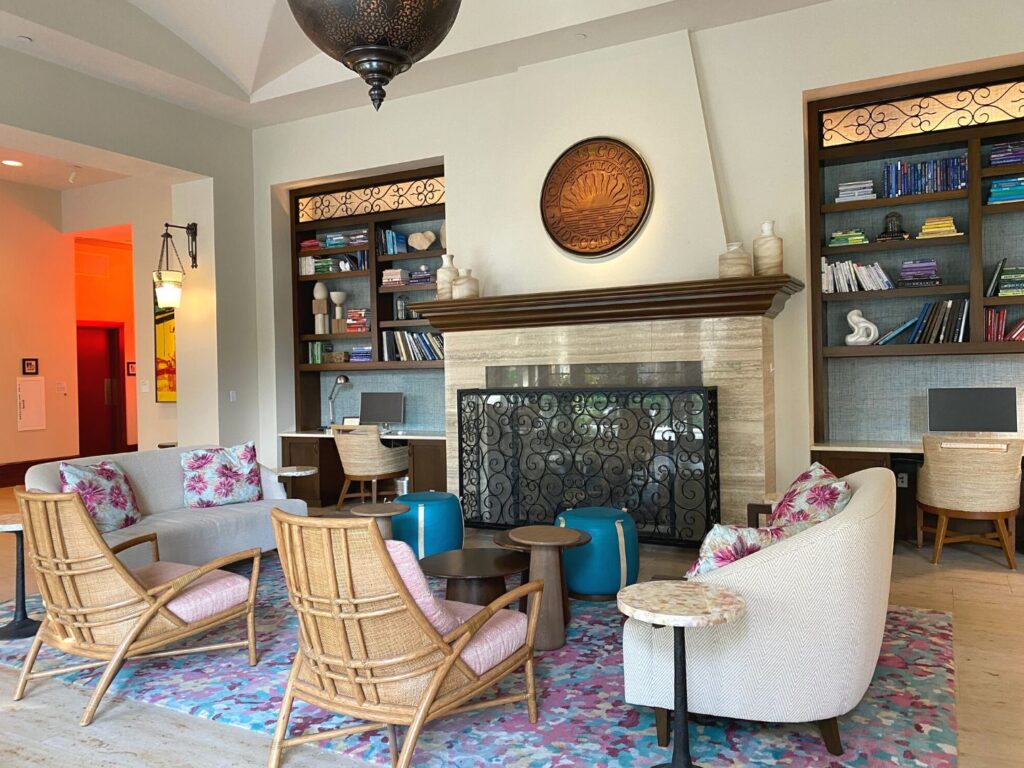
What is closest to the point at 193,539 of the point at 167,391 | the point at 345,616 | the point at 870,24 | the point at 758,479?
the point at 345,616

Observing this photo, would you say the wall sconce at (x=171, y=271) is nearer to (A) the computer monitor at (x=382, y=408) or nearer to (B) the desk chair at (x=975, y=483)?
(A) the computer monitor at (x=382, y=408)

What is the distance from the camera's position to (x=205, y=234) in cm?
713

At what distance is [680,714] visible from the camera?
7.61 ft

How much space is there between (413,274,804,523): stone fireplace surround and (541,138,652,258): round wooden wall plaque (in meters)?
0.52

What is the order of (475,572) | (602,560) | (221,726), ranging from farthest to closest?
(602,560) → (475,572) → (221,726)

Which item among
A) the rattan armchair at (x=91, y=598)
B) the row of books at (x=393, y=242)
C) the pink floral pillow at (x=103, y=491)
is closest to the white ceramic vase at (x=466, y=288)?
the row of books at (x=393, y=242)

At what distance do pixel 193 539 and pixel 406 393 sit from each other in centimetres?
335

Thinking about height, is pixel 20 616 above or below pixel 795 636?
below

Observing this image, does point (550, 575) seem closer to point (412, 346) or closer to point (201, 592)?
point (201, 592)

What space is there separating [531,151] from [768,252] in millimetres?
2000

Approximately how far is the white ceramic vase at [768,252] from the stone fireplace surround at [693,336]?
16 cm

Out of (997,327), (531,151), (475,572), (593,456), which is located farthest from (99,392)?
(997,327)

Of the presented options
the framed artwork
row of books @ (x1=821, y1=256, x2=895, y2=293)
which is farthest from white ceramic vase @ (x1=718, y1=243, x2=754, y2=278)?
the framed artwork

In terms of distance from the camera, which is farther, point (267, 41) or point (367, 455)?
point (367, 455)
